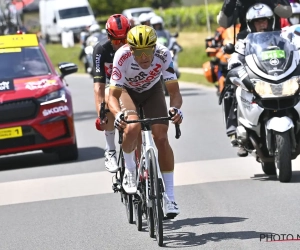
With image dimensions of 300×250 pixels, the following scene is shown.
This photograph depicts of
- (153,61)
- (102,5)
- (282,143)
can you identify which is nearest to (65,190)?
(282,143)

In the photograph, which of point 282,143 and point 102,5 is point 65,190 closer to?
point 282,143

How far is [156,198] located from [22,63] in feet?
24.3

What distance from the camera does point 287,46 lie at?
11.5 metres

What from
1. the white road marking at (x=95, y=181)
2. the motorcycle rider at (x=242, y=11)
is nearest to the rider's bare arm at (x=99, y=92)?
the white road marking at (x=95, y=181)

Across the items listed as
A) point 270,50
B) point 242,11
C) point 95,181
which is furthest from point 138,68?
point 242,11

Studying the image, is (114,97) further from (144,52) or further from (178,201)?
(178,201)

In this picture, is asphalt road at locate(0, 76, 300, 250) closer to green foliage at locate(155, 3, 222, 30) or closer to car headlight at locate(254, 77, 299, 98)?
car headlight at locate(254, 77, 299, 98)

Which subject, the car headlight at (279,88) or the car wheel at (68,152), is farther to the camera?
the car wheel at (68,152)

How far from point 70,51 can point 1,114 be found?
44218mm

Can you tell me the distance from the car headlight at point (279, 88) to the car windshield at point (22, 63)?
4758 millimetres

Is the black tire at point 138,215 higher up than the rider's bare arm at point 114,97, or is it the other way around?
the rider's bare arm at point 114,97

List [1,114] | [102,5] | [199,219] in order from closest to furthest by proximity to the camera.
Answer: [199,219]
[1,114]
[102,5]

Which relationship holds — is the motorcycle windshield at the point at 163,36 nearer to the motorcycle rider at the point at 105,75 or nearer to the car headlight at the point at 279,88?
the car headlight at the point at 279,88

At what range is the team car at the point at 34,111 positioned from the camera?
1434cm
